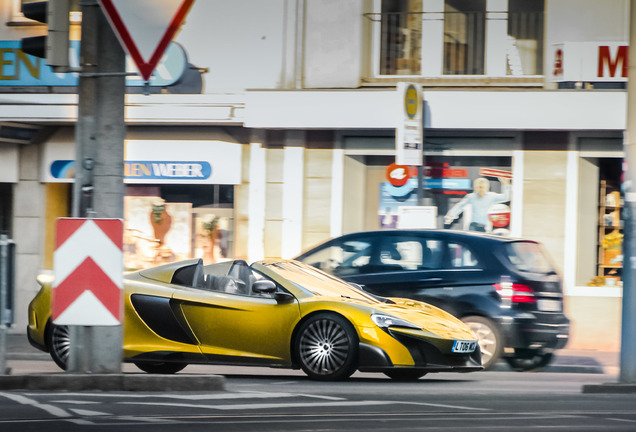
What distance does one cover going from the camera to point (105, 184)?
366 inches

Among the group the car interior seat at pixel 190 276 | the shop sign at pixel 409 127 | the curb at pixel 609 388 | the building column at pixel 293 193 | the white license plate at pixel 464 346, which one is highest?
the shop sign at pixel 409 127

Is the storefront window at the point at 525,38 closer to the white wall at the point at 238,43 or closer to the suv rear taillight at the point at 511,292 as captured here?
the white wall at the point at 238,43

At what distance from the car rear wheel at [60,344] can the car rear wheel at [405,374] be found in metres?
3.15

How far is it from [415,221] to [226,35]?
4.69 meters

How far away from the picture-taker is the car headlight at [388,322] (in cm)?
1070

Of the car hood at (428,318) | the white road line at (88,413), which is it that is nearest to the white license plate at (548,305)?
the car hood at (428,318)

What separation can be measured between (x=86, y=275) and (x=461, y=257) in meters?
5.25

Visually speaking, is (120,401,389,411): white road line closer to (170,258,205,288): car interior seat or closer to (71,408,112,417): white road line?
(71,408,112,417): white road line

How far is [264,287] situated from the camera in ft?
35.8

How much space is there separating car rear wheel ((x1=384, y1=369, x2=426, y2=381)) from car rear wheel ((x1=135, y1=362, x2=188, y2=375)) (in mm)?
2205

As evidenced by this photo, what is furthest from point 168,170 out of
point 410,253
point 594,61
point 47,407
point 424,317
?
point 47,407

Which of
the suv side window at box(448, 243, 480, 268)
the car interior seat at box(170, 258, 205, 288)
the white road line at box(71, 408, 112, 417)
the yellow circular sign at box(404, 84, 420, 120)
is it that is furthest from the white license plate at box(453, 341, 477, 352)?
the yellow circular sign at box(404, 84, 420, 120)

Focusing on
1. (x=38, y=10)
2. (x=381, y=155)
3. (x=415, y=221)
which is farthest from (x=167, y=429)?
(x=381, y=155)

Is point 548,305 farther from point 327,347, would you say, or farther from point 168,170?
point 168,170
